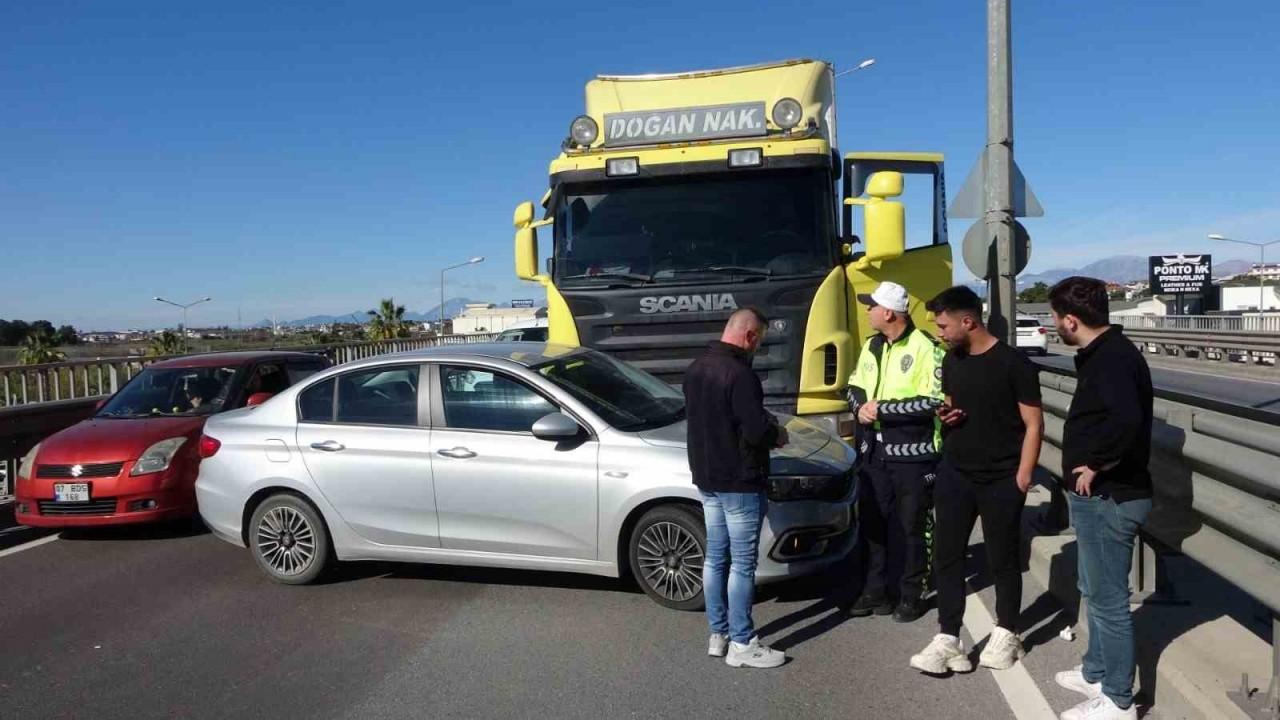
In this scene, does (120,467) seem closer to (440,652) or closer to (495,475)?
(495,475)

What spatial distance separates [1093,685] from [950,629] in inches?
27.0

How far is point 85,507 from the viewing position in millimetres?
8258

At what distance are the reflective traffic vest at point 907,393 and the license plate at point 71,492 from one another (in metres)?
6.37

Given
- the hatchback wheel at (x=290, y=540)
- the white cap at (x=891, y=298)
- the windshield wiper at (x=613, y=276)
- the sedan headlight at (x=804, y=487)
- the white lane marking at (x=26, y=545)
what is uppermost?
the windshield wiper at (x=613, y=276)

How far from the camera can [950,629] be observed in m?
4.93

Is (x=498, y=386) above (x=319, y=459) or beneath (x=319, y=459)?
above

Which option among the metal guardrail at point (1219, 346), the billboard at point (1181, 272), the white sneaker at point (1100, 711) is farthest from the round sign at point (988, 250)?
the billboard at point (1181, 272)

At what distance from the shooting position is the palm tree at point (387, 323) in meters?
56.8

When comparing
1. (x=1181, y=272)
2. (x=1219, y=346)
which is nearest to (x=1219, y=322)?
(x=1219, y=346)

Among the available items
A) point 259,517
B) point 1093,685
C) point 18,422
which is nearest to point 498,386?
point 259,517

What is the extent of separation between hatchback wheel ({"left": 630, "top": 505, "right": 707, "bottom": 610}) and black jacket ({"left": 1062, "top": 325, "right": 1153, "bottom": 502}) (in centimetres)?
235

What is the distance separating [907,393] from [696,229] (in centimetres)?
341

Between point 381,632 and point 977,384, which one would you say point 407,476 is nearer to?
point 381,632

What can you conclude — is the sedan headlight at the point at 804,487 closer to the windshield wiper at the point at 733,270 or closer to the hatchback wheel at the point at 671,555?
the hatchback wheel at the point at 671,555
